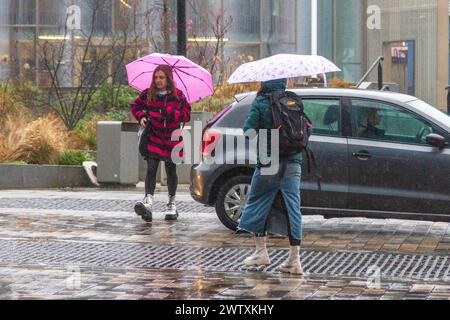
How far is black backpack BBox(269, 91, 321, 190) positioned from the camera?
9469mm

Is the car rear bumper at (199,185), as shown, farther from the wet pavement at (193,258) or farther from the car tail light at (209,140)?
the wet pavement at (193,258)

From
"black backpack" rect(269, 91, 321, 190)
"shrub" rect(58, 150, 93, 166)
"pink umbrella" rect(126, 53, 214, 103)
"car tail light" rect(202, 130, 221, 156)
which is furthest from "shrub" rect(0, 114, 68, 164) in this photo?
"black backpack" rect(269, 91, 321, 190)

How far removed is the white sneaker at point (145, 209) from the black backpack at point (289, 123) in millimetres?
3732

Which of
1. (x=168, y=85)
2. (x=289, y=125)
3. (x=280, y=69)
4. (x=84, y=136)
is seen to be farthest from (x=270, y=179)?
(x=84, y=136)

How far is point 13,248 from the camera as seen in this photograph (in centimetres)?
1103

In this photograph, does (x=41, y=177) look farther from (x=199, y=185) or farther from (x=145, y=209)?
(x=199, y=185)

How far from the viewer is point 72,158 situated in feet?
60.6

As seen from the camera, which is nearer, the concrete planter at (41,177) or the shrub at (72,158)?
the concrete planter at (41,177)

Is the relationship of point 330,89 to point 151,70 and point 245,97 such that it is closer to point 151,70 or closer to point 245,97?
point 245,97

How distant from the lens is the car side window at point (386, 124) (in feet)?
39.1

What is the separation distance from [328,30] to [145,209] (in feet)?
81.3

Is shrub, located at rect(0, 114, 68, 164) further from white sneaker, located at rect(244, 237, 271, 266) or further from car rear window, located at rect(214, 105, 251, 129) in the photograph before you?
white sneaker, located at rect(244, 237, 271, 266)

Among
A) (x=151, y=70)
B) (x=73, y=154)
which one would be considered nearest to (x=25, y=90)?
(x=73, y=154)

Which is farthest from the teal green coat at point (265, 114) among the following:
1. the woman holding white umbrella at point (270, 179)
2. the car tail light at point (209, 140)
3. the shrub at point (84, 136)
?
the shrub at point (84, 136)
